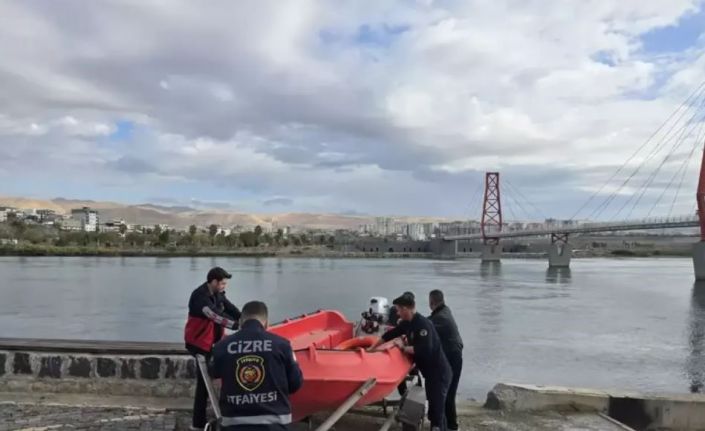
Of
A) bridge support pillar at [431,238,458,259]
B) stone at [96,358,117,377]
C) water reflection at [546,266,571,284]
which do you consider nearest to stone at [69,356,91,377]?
stone at [96,358,117,377]

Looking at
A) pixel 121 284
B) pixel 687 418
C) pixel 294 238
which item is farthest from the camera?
pixel 294 238

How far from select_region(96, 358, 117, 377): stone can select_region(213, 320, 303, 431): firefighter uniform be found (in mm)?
4246

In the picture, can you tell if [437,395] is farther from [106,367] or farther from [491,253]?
[491,253]

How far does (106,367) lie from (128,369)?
24 cm

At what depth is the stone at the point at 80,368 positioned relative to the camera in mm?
7156

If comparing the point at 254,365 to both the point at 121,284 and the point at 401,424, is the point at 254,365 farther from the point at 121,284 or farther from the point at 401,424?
the point at 121,284

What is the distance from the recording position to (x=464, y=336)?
21516 millimetres

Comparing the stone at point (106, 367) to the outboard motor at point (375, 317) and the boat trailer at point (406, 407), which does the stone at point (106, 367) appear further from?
the outboard motor at point (375, 317)

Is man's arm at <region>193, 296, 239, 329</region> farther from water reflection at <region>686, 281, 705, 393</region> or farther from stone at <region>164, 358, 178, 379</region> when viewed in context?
water reflection at <region>686, 281, 705, 393</region>

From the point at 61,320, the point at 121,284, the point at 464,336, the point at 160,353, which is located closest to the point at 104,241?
the point at 121,284

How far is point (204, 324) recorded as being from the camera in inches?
219

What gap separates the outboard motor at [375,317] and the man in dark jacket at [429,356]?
196cm

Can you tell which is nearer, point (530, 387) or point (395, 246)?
point (530, 387)

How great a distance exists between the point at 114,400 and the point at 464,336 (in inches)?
634
